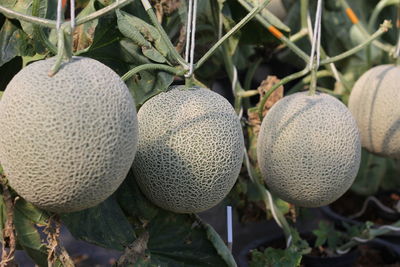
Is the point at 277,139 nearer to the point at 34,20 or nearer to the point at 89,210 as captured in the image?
the point at 89,210

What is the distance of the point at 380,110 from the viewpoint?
1.40 meters

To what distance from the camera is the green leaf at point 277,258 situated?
1.29 metres

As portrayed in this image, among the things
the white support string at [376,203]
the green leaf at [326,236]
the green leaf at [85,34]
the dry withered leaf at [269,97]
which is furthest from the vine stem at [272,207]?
the white support string at [376,203]

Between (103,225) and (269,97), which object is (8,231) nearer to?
(103,225)

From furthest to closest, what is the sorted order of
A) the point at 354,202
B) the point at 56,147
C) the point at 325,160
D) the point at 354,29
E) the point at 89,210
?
the point at 354,202
the point at 354,29
the point at 325,160
the point at 89,210
the point at 56,147

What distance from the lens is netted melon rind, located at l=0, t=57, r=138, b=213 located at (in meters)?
0.69

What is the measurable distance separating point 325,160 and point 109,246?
1.50 feet

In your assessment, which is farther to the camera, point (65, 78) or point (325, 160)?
point (325, 160)

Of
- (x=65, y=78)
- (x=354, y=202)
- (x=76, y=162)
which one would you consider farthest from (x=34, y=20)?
(x=354, y=202)

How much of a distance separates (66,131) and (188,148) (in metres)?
0.26

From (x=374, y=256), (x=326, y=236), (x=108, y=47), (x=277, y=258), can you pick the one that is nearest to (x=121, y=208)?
(x=108, y=47)

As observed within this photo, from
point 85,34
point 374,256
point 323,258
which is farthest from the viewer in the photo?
point 374,256

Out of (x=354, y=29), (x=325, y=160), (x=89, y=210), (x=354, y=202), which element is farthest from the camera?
(x=354, y=202)

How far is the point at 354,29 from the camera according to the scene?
202 centimetres
